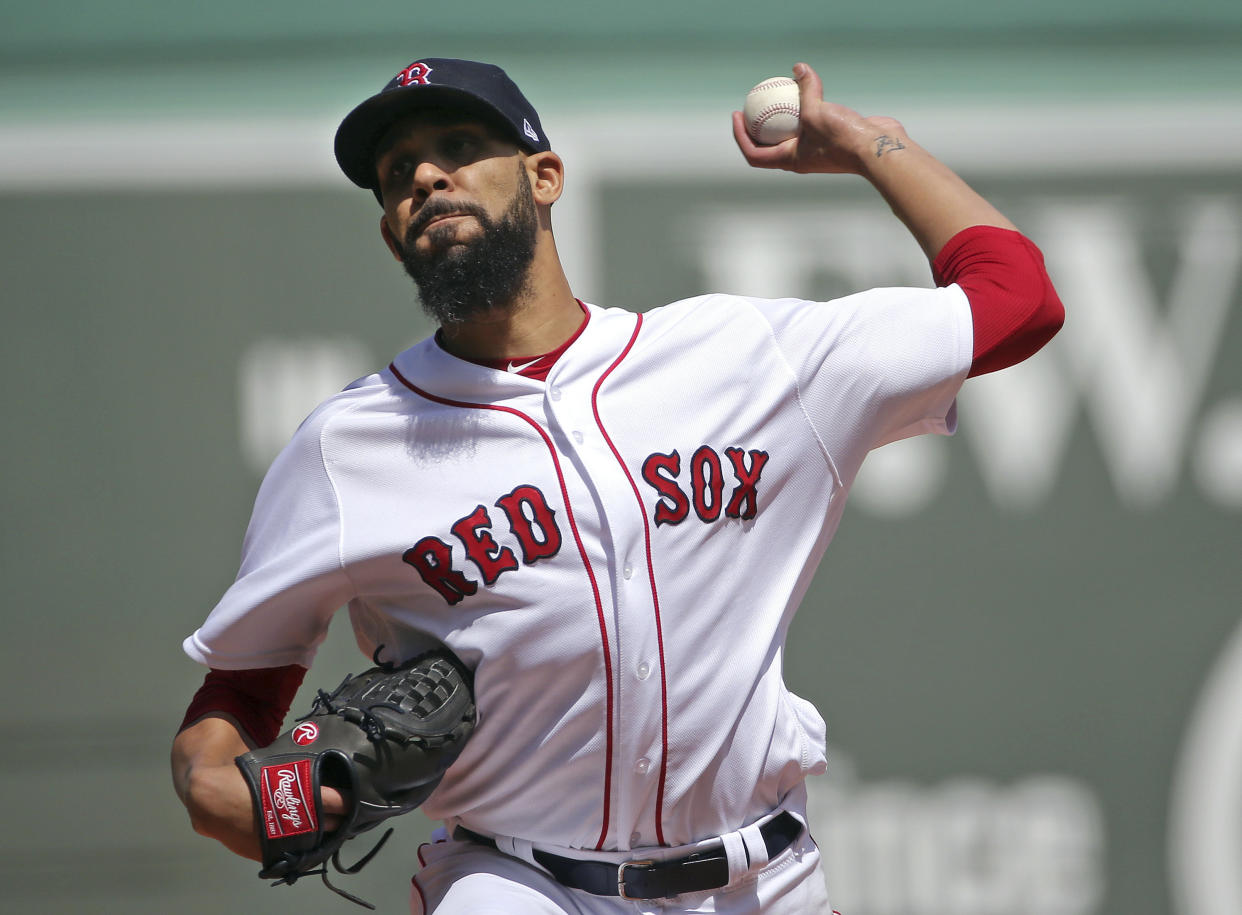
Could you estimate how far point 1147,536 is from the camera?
405 cm

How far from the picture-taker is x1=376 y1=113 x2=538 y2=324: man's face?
1.99 m

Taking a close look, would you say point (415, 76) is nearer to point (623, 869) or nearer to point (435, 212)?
point (435, 212)

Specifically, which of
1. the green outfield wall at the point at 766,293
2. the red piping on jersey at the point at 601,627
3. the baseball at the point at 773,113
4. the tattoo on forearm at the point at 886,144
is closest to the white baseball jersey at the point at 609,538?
the red piping on jersey at the point at 601,627

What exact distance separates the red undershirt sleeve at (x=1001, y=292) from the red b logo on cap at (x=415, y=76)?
91 centimetres

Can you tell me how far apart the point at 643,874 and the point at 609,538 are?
502 millimetres

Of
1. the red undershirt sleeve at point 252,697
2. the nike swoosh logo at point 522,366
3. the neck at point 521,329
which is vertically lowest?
the red undershirt sleeve at point 252,697

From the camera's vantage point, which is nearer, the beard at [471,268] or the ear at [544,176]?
the beard at [471,268]

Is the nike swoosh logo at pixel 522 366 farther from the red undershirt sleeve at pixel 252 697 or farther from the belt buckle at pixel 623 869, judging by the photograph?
the belt buckle at pixel 623 869

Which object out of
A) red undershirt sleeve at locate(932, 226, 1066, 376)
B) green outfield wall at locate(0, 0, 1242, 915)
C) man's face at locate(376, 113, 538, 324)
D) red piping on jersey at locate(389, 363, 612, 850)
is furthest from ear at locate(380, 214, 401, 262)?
green outfield wall at locate(0, 0, 1242, 915)

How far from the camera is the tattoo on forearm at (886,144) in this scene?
2086 millimetres

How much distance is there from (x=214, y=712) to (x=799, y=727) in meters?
0.93

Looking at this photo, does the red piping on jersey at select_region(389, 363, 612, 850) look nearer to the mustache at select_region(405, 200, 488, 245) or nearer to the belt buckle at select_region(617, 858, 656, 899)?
the belt buckle at select_region(617, 858, 656, 899)

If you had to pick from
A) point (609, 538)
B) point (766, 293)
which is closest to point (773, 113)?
point (609, 538)

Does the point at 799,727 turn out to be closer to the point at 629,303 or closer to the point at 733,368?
the point at 733,368
